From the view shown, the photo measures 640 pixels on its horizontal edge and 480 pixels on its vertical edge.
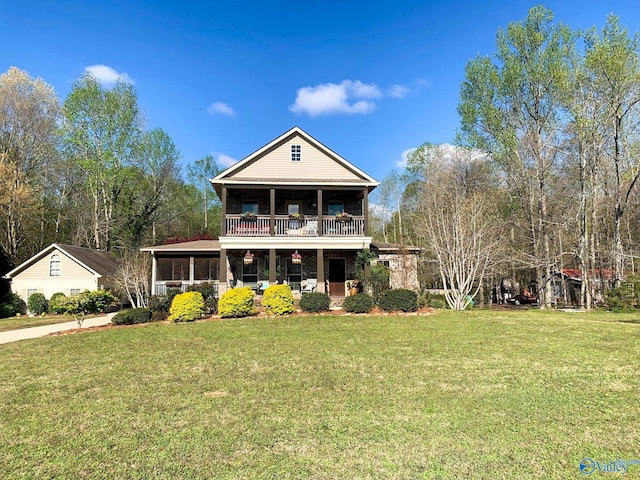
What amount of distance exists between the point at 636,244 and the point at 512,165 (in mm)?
10262

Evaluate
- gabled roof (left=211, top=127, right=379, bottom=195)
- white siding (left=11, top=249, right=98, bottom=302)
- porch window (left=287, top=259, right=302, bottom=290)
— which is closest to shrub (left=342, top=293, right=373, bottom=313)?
porch window (left=287, top=259, right=302, bottom=290)

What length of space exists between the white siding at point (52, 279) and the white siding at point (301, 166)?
12485 mm

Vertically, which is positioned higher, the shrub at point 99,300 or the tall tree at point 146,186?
the tall tree at point 146,186

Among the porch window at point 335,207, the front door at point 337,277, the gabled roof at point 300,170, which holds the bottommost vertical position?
the front door at point 337,277

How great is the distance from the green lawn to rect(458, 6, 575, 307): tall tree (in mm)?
14394

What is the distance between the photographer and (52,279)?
2148 cm

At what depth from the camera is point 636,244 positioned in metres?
23.0

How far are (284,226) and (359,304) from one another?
618 cm

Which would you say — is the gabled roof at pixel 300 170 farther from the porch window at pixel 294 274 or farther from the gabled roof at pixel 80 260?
the gabled roof at pixel 80 260

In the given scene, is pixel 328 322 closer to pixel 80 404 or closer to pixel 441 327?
pixel 441 327

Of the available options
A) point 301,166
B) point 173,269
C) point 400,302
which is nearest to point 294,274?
point 301,166

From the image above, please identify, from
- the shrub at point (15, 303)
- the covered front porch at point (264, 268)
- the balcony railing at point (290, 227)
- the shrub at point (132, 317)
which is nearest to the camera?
the shrub at point (132, 317)

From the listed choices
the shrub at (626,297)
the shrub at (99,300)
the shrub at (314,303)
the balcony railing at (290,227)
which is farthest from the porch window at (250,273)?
the shrub at (626,297)

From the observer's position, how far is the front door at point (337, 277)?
19.6 meters
